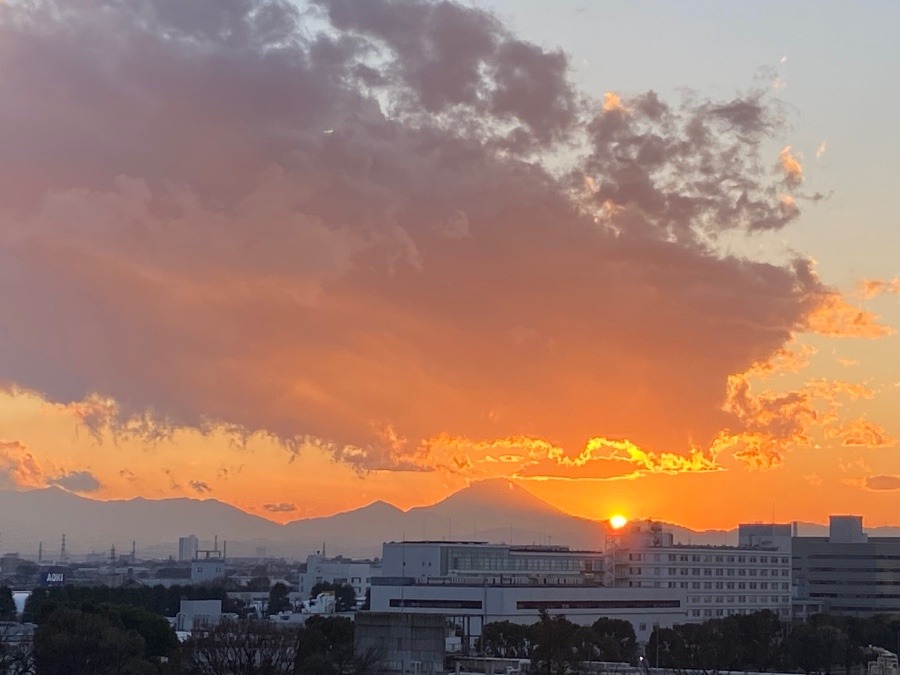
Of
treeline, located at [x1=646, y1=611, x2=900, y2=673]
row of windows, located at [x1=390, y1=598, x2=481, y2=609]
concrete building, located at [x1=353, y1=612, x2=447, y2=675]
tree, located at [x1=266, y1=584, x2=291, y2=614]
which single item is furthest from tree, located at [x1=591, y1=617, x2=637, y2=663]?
tree, located at [x1=266, y1=584, x2=291, y2=614]

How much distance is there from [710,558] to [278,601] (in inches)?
2520

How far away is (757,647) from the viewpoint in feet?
257

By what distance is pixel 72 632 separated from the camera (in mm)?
56906

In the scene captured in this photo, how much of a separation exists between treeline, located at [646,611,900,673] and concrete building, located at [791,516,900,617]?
53515mm

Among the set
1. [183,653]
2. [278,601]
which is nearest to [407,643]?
[183,653]

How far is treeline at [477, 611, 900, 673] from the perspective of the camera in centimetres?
6819

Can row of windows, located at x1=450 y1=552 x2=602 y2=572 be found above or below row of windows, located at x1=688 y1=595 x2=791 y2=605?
above

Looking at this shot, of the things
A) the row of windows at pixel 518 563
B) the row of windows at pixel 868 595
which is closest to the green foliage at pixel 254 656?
the row of windows at pixel 518 563

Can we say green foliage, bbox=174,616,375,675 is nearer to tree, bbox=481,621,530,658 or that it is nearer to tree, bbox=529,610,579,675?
tree, bbox=529,610,579,675

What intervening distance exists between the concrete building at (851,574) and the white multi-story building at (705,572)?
15.1 metres

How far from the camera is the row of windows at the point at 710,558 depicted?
370 feet

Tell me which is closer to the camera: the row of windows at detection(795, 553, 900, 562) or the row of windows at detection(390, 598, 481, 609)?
the row of windows at detection(390, 598, 481, 609)

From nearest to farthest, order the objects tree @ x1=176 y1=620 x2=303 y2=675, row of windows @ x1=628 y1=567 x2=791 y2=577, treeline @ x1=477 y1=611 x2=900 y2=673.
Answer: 1. tree @ x1=176 y1=620 x2=303 y2=675
2. treeline @ x1=477 y1=611 x2=900 y2=673
3. row of windows @ x1=628 y1=567 x2=791 y2=577

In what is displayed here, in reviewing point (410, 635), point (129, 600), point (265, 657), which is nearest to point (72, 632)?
point (265, 657)
